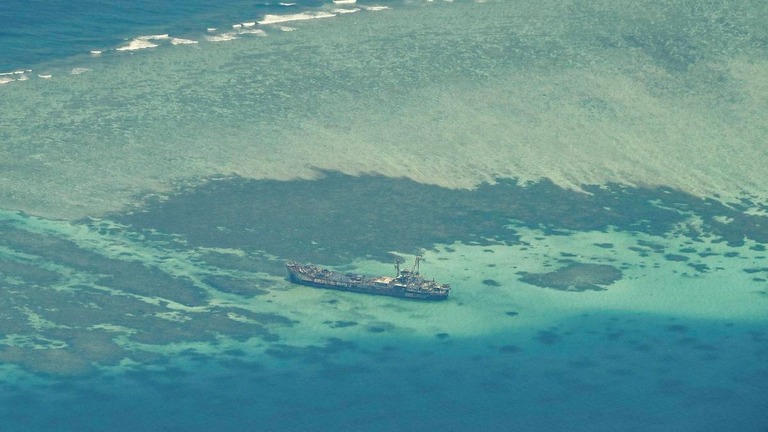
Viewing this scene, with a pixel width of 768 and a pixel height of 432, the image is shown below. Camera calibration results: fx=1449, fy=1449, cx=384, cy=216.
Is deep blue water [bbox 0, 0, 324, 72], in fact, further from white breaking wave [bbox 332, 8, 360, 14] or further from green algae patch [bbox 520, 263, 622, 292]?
green algae patch [bbox 520, 263, 622, 292]

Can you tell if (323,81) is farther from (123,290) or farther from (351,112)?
(123,290)

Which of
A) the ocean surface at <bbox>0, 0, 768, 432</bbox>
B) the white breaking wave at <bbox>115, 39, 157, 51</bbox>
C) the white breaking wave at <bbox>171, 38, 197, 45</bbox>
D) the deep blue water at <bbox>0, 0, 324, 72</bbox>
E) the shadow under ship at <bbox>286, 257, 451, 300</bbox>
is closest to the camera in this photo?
the ocean surface at <bbox>0, 0, 768, 432</bbox>

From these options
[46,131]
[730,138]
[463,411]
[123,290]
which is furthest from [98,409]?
[730,138]

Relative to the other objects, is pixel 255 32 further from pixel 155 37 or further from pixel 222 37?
pixel 155 37

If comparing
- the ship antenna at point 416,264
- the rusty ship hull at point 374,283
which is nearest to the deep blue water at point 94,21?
the rusty ship hull at point 374,283

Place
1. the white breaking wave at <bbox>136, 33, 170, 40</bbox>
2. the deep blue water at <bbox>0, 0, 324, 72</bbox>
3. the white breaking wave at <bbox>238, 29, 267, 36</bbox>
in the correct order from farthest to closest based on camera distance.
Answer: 1. the white breaking wave at <bbox>238, 29, 267, 36</bbox>
2. the white breaking wave at <bbox>136, 33, 170, 40</bbox>
3. the deep blue water at <bbox>0, 0, 324, 72</bbox>

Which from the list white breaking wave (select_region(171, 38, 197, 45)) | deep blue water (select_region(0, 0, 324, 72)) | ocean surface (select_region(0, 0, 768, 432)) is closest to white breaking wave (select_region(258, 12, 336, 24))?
ocean surface (select_region(0, 0, 768, 432))

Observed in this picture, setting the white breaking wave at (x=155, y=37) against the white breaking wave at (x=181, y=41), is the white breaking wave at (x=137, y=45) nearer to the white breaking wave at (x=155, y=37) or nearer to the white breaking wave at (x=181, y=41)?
the white breaking wave at (x=155, y=37)
